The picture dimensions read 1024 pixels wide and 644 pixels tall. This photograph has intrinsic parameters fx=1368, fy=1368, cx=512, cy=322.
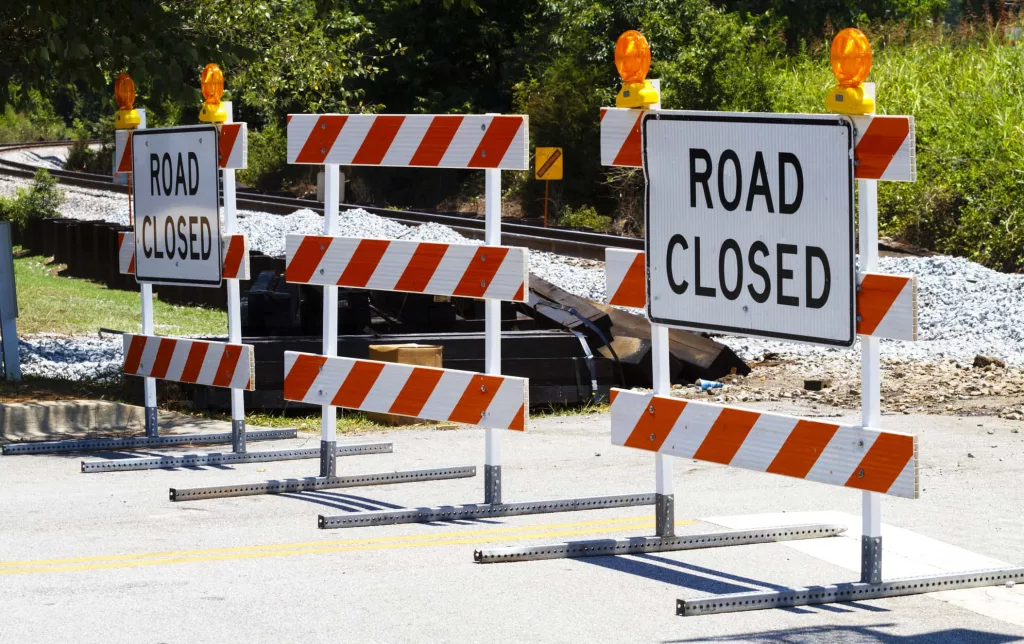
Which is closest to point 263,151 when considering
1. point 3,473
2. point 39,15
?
point 39,15

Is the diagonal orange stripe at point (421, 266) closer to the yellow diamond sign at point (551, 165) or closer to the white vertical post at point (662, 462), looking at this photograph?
the white vertical post at point (662, 462)

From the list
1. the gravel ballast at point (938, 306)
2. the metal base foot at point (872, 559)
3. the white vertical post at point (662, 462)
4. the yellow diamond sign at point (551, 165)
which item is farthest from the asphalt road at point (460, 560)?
the yellow diamond sign at point (551, 165)

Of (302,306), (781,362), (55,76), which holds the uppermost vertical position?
(55,76)

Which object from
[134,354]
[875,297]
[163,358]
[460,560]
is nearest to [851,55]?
[875,297]

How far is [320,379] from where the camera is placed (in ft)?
26.0

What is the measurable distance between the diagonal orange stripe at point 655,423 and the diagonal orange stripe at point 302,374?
236cm

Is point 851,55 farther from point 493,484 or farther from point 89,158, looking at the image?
point 89,158

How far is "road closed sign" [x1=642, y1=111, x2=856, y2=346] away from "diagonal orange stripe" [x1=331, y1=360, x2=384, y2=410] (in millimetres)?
2094

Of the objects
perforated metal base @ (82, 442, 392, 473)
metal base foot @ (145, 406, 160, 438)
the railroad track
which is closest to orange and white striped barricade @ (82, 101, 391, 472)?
perforated metal base @ (82, 442, 392, 473)

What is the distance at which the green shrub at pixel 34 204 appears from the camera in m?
28.7

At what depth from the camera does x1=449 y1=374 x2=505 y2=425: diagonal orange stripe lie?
7141mm

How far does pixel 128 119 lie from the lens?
9711 millimetres

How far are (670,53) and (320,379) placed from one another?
28.8 metres

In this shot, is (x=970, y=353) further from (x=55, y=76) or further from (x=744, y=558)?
(x=55, y=76)
